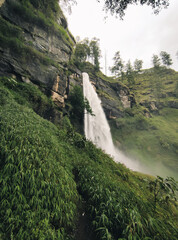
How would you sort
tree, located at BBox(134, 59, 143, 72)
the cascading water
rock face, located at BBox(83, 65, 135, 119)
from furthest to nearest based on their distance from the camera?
tree, located at BBox(134, 59, 143, 72) < rock face, located at BBox(83, 65, 135, 119) < the cascading water

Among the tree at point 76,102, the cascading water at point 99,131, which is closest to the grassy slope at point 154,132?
the cascading water at point 99,131

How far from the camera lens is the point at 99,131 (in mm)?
21594

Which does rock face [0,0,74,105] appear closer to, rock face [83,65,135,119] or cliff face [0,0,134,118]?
cliff face [0,0,134,118]

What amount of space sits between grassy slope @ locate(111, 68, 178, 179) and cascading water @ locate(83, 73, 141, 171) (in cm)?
234

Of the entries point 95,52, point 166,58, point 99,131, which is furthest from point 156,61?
point 99,131

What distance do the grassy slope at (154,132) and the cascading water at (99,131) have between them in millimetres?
2344

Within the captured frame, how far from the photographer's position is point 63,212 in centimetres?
281

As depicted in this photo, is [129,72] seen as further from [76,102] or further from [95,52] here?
[76,102]

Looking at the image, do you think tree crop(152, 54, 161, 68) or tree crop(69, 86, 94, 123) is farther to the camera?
tree crop(152, 54, 161, 68)

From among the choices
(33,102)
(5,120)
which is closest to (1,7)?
(33,102)

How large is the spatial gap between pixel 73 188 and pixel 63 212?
0.83 metres

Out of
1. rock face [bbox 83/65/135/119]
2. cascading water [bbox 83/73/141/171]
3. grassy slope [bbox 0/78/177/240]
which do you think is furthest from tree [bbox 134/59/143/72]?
grassy slope [bbox 0/78/177/240]

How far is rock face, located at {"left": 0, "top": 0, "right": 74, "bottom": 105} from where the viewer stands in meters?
10.1

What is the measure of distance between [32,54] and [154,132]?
27.5 meters
